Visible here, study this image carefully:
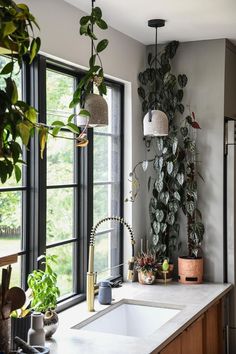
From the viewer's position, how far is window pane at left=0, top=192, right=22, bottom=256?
3.20 m

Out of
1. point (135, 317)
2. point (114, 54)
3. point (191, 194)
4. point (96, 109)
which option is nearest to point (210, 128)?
point (191, 194)

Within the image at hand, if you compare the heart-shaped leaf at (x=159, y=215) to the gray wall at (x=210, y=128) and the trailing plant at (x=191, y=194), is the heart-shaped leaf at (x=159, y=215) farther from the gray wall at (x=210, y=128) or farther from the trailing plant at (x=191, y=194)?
the gray wall at (x=210, y=128)

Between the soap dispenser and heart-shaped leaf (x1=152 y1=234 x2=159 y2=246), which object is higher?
heart-shaped leaf (x1=152 y1=234 x2=159 y2=246)

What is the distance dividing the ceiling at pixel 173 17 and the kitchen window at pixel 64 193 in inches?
17.8

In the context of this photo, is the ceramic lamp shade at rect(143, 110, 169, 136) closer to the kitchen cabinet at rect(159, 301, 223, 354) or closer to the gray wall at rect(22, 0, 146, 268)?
the gray wall at rect(22, 0, 146, 268)

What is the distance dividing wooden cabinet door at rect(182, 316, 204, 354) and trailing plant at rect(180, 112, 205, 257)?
0.86 m

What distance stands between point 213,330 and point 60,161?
168 cm

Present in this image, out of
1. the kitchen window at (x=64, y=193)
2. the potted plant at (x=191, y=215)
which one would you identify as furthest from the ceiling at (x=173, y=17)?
the potted plant at (x=191, y=215)

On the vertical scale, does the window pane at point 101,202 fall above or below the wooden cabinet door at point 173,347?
above

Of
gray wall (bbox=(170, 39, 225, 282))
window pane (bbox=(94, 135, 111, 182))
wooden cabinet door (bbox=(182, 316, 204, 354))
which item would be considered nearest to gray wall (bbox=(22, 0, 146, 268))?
window pane (bbox=(94, 135, 111, 182))

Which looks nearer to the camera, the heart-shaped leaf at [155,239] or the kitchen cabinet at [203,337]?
the kitchen cabinet at [203,337]

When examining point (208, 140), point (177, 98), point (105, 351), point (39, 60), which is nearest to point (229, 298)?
point (208, 140)

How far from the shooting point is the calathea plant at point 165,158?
180 inches

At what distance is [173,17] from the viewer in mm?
3949
